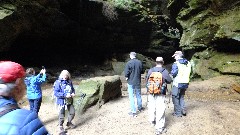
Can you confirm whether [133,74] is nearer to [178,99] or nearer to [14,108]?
[178,99]

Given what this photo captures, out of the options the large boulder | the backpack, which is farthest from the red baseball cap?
the large boulder

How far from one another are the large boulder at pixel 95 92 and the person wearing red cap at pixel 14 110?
8.05 meters

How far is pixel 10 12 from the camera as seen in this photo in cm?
1841

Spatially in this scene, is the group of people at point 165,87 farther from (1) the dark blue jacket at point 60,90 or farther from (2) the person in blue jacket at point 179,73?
(1) the dark blue jacket at point 60,90

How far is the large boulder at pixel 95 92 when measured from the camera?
1047 centimetres

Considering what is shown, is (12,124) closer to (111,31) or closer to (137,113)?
(137,113)

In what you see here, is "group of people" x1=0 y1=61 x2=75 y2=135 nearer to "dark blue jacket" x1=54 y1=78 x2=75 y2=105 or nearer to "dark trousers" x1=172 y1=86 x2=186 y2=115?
"dark blue jacket" x1=54 y1=78 x2=75 y2=105

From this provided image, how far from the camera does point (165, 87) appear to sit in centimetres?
788

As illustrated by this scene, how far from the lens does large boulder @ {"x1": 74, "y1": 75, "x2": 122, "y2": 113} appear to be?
10.5m

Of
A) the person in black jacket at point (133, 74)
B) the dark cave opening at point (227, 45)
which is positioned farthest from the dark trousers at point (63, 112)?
the dark cave opening at point (227, 45)

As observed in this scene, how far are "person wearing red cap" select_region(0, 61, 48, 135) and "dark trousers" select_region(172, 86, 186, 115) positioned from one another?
711 centimetres

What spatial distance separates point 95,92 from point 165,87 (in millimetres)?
3709

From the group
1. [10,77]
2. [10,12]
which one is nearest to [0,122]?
[10,77]

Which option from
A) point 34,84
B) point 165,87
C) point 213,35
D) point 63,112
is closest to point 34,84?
point 34,84
